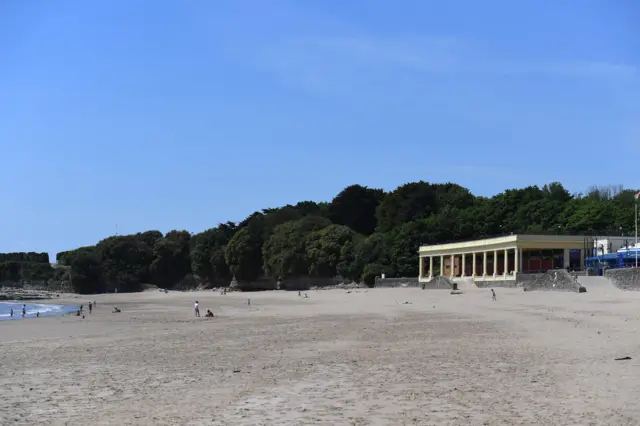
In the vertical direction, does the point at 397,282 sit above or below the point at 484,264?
below

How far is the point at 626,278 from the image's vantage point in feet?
109

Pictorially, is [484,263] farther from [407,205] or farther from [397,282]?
[407,205]

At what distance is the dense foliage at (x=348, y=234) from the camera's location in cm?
6894

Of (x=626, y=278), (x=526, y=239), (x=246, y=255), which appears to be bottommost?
(x=626, y=278)

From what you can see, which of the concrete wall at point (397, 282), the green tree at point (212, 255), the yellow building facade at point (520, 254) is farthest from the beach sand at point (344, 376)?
the green tree at point (212, 255)

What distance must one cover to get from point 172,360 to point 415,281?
45.2 metres

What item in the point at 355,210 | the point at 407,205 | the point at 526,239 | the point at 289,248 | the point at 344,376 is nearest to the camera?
the point at 344,376

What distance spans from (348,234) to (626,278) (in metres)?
50.5

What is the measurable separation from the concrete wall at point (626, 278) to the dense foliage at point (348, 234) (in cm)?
2008

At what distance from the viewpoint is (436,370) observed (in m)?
13.1

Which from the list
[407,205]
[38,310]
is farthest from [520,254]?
[38,310]

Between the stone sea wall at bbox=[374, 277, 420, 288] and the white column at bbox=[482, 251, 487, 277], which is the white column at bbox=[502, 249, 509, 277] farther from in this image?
the stone sea wall at bbox=[374, 277, 420, 288]

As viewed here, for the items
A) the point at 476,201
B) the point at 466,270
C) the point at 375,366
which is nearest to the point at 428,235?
the point at 466,270

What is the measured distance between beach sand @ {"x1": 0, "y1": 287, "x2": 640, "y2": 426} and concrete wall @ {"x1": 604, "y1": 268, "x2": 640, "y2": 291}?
8.97m
